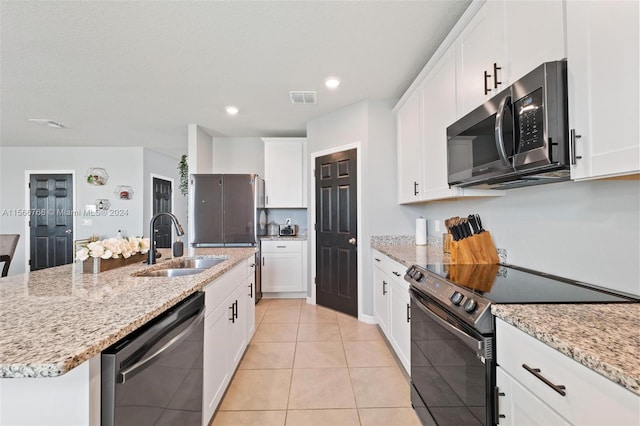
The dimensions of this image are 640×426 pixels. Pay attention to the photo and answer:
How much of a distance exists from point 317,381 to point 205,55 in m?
2.75

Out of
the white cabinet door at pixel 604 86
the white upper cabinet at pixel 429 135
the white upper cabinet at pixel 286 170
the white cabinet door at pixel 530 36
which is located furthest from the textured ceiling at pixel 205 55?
the white cabinet door at pixel 604 86

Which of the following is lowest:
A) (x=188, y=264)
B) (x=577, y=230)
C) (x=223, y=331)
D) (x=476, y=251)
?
(x=223, y=331)

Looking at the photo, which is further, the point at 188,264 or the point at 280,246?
the point at 280,246

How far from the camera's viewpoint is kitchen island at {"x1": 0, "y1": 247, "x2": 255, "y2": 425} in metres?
0.65

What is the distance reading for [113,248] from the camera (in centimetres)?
169

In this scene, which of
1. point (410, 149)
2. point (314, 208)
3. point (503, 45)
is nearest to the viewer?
point (503, 45)

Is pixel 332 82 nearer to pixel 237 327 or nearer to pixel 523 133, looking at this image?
pixel 523 133

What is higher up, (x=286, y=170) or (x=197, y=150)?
(x=197, y=150)

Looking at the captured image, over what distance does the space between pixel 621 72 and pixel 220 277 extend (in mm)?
1953

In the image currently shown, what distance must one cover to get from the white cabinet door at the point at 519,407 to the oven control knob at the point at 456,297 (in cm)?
26

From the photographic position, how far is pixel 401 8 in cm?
184

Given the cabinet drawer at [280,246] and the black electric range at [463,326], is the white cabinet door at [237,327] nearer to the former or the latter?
the black electric range at [463,326]

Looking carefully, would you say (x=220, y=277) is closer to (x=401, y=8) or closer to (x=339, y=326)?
(x=339, y=326)

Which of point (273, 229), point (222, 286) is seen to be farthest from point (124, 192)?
point (222, 286)
